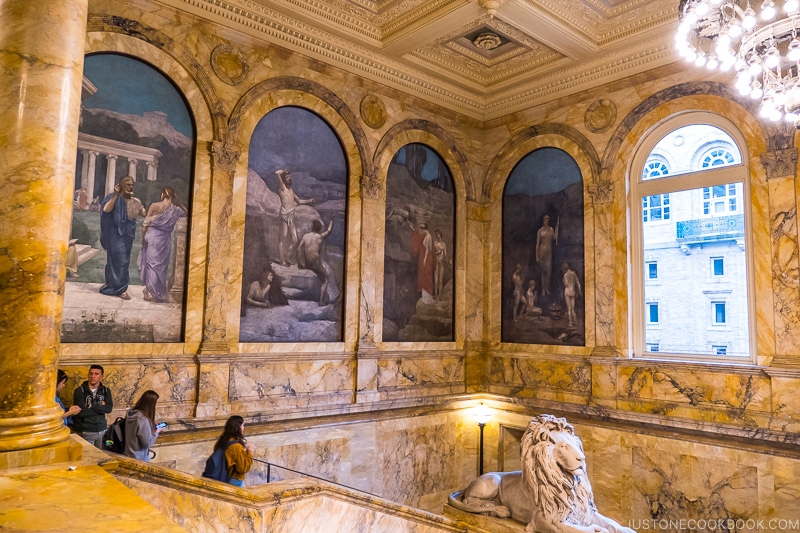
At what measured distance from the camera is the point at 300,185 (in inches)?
355

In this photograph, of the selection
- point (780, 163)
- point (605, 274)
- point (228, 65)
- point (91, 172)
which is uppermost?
point (228, 65)

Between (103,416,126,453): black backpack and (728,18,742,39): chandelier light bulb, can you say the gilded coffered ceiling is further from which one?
(103,416,126,453): black backpack

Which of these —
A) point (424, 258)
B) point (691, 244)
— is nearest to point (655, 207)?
point (691, 244)

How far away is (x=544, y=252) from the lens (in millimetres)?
10695

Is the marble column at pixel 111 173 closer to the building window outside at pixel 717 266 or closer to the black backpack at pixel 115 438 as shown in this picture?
the black backpack at pixel 115 438

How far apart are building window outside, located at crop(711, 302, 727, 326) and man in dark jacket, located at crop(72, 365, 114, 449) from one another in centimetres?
813

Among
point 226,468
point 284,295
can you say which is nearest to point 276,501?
point 226,468

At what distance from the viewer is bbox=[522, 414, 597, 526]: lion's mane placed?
569 cm

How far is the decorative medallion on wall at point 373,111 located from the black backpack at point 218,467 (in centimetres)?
597

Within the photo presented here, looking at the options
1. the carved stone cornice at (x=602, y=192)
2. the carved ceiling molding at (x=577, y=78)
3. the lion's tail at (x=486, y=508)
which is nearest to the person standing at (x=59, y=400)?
the lion's tail at (x=486, y=508)

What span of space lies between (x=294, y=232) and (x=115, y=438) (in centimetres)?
390

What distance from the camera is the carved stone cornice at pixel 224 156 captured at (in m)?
8.05

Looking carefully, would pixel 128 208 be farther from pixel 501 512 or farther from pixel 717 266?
pixel 717 266

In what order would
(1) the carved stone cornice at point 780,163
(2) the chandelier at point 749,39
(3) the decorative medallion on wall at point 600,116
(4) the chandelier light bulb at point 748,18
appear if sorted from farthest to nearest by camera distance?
(3) the decorative medallion on wall at point 600,116, (1) the carved stone cornice at point 780,163, (2) the chandelier at point 749,39, (4) the chandelier light bulb at point 748,18
